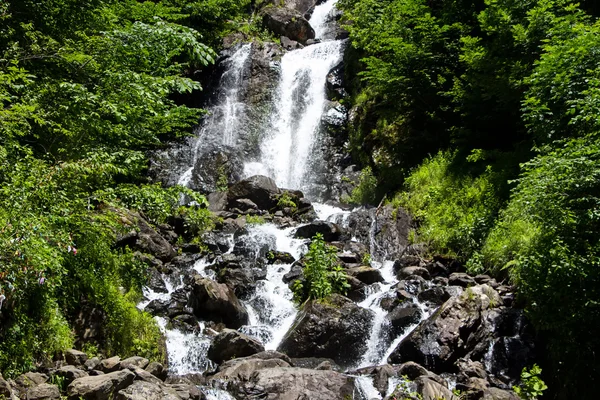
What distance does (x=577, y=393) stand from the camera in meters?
6.93

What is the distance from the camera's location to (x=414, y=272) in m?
11.5

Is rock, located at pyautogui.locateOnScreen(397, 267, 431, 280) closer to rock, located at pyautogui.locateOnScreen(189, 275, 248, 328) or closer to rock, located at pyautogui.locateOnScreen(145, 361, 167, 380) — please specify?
rock, located at pyautogui.locateOnScreen(189, 275, 248, 328)

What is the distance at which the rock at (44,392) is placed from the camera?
215 inches

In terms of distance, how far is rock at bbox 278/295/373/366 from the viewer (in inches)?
370

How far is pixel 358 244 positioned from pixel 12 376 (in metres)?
9.39

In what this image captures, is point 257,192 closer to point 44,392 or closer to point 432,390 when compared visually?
point 432,390

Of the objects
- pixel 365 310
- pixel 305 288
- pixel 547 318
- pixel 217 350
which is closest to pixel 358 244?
pixel 305 288

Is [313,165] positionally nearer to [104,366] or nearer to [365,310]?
[365,310]

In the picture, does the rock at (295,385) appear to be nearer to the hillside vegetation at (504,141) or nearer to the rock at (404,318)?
the rock at (404,318)

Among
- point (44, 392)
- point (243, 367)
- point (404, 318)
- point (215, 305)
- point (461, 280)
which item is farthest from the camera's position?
point (461, 280)

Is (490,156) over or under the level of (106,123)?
under

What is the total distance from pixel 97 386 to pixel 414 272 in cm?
758

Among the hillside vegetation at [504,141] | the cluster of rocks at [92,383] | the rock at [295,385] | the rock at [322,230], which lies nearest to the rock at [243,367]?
the rock at [295,385]

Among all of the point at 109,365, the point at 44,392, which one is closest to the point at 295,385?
the point at 109,365
